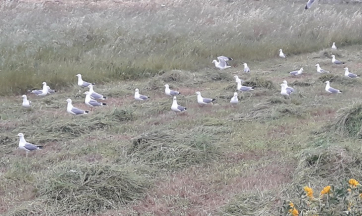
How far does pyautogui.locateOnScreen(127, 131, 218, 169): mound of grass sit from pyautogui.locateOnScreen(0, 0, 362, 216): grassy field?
0.02 meters

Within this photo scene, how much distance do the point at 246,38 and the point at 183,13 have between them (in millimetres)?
2579

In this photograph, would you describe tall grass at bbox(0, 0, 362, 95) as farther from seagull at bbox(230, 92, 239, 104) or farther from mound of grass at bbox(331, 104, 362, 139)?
mound of grass at bbox(331, 104, 362, 139)

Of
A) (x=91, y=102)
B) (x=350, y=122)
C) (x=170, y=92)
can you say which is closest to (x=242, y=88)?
(x=170, y=92)

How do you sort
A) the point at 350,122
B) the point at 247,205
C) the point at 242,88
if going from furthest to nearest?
the point at 242,88 < the point at 350,122 < the point at 247,205

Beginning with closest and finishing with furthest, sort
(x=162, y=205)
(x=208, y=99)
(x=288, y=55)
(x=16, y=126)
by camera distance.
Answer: (x=162, y=205) → (x=16, y=126) → (x=208, y=99) → (x=288, y=55)

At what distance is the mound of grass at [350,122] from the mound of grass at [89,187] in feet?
8.27

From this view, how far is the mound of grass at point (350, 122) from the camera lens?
591cm

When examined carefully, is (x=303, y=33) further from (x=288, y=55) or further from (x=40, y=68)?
(x=40, y=68)

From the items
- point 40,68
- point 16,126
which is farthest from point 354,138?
point 40,68

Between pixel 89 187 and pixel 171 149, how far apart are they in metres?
1.30

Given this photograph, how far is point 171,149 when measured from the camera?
5648mm

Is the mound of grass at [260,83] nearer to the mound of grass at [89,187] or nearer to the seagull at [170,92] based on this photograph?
the seagull at [170,92]

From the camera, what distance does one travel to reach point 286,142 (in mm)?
6148

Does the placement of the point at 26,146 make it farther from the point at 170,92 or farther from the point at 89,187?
the point at 170,92
